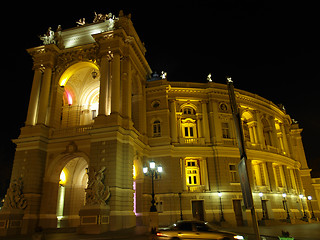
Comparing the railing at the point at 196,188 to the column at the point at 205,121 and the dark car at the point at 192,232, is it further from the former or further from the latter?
the dark car at the point at 192,232

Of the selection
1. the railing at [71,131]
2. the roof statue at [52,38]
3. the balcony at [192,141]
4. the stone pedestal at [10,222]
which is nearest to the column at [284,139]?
the balcony at [192,141]

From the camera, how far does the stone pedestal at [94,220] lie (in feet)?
65.2

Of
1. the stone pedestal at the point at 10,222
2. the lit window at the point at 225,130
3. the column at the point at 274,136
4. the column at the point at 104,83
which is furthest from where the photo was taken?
the column at the point at 274,136

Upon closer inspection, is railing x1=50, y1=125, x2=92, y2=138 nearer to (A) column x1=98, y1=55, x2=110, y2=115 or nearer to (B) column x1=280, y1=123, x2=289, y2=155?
(A) column x1=98, y1=55, x2=110, y2=115

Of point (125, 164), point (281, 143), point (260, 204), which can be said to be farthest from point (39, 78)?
point (281, 143)

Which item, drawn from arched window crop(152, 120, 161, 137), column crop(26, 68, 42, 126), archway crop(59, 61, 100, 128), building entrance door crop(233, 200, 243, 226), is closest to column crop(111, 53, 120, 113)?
archway crop(59, 61, 100, 128)

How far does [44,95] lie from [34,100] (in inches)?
48.4

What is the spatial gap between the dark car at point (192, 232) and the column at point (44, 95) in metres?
19.5

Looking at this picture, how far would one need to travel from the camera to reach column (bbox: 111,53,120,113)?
2484 centimetres

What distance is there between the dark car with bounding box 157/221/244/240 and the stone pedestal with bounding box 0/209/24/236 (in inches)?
627

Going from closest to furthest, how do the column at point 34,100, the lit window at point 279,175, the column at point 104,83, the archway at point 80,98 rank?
the column at point 104,83
the column at point 34,100
the archway at point 80,98
the lit window at point 279,175

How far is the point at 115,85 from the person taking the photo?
25656mm

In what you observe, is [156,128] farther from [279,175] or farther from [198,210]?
[279,175]

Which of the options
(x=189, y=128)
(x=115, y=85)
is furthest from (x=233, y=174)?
(x=115, y=85)
